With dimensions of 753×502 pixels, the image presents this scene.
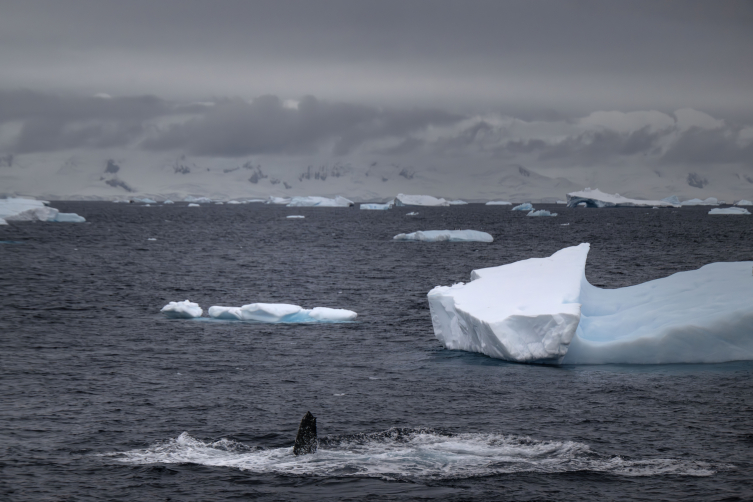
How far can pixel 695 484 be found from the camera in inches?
533

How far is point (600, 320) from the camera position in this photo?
24.7 meters

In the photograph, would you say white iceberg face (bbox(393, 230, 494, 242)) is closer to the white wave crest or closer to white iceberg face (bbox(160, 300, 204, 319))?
white iceberg face (bbox(160, 300, 204, 319))

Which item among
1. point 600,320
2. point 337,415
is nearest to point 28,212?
point 600,320

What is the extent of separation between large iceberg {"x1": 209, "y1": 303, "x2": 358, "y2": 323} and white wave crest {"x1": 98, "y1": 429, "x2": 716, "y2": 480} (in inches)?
569

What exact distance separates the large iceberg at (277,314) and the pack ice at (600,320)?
21.6ft

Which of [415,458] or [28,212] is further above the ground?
[28,212]

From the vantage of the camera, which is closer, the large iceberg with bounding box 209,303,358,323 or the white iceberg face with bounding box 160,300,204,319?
the large iceberg with bounding box 209,303,358,323

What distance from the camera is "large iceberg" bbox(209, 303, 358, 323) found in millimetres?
30906

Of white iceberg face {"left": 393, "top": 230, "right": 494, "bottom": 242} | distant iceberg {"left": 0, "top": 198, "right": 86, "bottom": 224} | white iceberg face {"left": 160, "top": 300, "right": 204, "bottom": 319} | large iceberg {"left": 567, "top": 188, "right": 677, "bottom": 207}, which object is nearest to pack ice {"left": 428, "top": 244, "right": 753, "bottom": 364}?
white iceberg face {"left": 160, "top": 300, "right": 204, "bottom": 319}

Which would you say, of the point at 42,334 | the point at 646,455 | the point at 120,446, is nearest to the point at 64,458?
the point at 120,446

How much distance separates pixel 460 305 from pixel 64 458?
1319 centimetres

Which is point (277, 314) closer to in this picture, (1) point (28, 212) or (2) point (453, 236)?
(2) point (453, 236)

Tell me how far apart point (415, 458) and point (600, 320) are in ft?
39.2

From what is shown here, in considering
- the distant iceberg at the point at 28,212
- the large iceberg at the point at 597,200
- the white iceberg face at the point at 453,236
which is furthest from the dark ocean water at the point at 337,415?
the large iceberg at the point at 597,200
